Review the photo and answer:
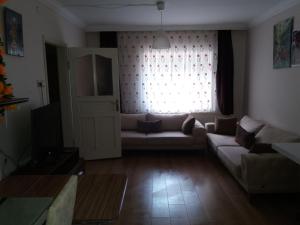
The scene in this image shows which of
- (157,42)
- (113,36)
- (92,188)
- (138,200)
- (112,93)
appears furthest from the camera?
(113,36)

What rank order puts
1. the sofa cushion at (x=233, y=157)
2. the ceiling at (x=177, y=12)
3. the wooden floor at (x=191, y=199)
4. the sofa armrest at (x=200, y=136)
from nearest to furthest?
1. the wooden floor at (x=191, y=199)
2. the sofa cushion at (x=233, y=157)
3. the ceiling at (x=177, y=12)
4. the sofa armrest at (x=200, y=136)

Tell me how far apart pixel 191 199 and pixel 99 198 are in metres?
1.75

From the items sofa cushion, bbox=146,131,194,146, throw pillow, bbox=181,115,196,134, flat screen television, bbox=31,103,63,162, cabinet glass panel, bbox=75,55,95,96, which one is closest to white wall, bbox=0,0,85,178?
flat screen television, bbox=31,103,63,162

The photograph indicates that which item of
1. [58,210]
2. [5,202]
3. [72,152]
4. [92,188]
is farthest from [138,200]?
[58,210]

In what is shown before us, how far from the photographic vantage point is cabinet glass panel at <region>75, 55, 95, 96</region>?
14.2 ft

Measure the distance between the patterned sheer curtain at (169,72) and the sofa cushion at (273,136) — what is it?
169 centimetres

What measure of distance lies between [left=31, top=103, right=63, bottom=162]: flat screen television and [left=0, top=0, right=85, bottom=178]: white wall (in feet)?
0.66

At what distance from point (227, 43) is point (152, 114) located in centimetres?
217

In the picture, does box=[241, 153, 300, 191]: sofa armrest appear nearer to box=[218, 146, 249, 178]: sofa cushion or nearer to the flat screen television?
box=[218, 146, 249, 178]: sofa cushion

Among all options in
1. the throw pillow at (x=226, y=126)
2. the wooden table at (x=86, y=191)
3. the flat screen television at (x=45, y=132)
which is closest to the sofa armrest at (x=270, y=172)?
the wooden table at (x=86, y=191)

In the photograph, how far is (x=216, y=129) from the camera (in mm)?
4898

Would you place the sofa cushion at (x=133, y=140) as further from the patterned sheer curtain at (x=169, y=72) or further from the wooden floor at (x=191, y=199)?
the patterned sheer curtain at (x=169, y=72)

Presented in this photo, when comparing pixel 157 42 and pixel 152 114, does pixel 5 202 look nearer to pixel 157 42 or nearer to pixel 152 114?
pixel 157 42

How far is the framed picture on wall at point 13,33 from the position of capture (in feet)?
7.78
